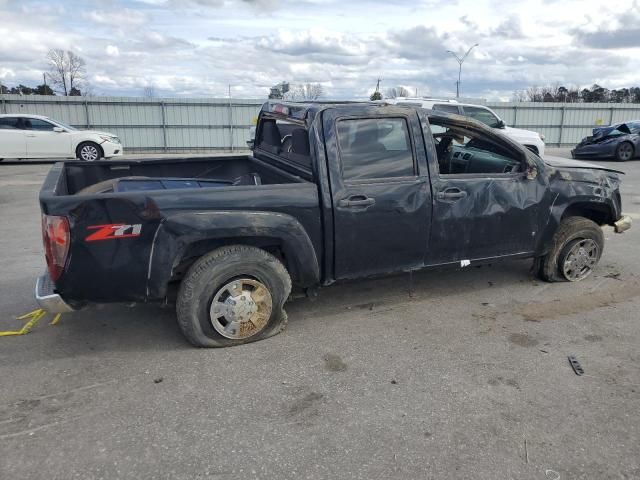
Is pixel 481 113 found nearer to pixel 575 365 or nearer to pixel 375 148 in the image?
pixel 375 148

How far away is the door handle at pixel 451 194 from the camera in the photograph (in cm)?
436

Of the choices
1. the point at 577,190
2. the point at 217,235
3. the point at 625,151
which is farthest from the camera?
the point at 625,151

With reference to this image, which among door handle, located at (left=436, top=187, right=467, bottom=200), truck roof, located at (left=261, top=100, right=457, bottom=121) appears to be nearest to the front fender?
truck roof, located at (left=261, top=100, right=457, bottom=121)

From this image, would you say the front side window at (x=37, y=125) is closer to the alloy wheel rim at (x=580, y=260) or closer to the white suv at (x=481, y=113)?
the white suv at (x=481, y=113)

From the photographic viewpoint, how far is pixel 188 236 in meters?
3.63

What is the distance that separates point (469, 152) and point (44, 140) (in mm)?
15345

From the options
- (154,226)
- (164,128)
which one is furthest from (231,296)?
(164,128)

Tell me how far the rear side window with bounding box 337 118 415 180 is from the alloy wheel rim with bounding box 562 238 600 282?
83.2 inches

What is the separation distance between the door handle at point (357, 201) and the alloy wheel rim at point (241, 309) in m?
0.85

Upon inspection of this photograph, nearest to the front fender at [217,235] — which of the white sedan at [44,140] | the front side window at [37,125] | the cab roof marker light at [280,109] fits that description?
the cab roof marker light at [280,109]

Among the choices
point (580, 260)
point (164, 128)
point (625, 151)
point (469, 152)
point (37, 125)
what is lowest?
point (580, 260)

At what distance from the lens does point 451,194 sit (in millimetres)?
4391

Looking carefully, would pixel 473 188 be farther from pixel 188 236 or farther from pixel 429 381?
pixel 188 236

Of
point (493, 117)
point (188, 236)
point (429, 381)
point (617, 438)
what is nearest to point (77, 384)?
point (188, 236)
